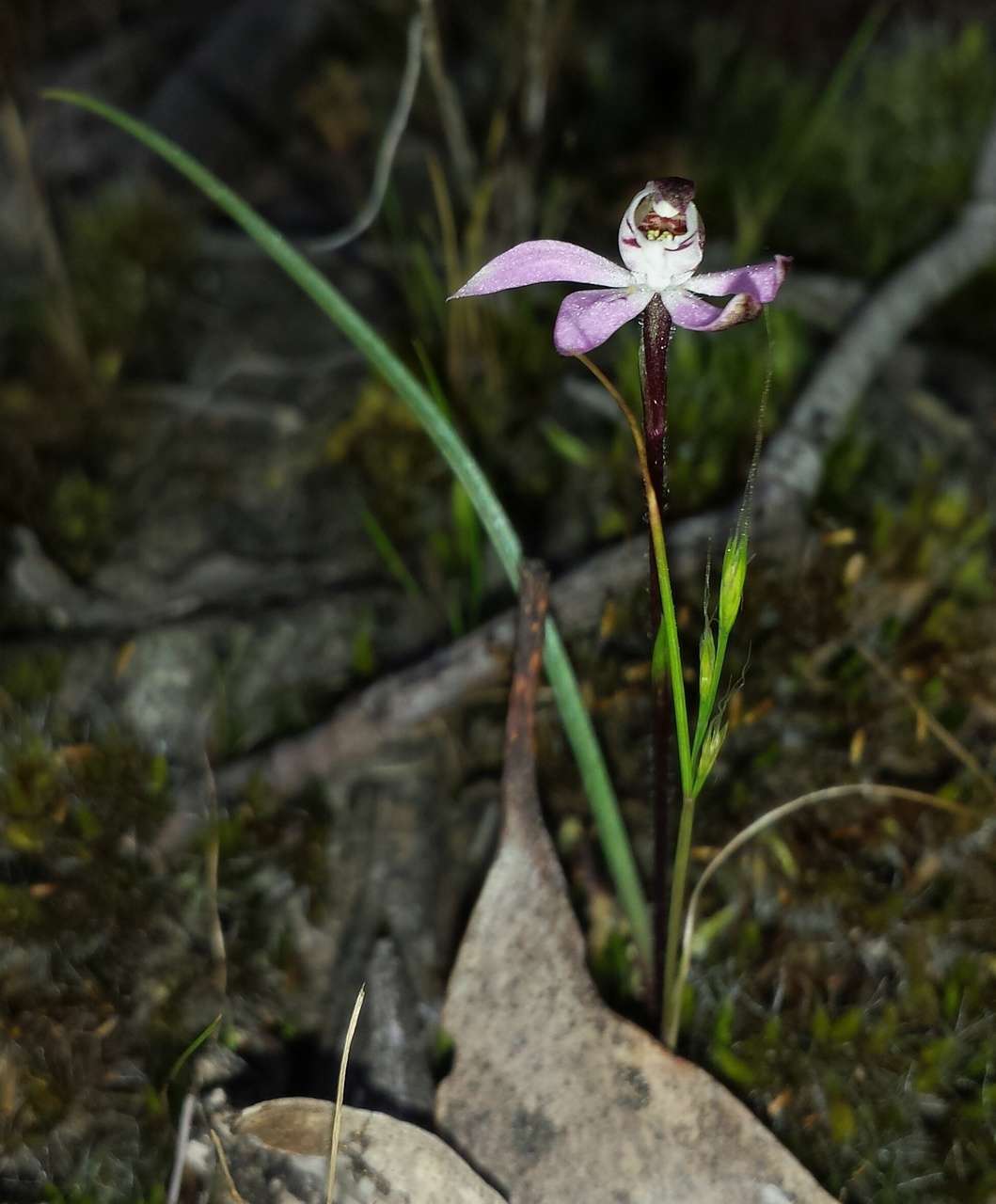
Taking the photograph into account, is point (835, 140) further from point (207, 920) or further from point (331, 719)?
point (207, 920)

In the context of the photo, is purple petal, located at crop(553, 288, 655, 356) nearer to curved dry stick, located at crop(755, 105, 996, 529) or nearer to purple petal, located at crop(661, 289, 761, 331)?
purple petal, located at crop(661, 289, 761, 331)

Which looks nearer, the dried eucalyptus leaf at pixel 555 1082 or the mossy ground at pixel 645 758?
the dried eucalyptus leaf at pixel 555 1082

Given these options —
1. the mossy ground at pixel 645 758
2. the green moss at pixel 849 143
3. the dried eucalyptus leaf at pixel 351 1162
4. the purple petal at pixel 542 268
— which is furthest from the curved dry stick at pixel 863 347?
the dried eucalyptus leaf at pixel 351 1162

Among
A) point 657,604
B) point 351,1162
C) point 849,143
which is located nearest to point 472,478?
point 657,604

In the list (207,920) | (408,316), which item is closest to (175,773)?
(207,920)

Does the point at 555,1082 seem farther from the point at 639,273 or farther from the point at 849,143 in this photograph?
the point at 849,143

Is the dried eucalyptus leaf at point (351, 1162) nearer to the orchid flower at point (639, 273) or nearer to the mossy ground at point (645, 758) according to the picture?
the mossy ground at point (645, 758)
